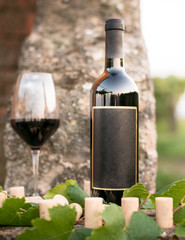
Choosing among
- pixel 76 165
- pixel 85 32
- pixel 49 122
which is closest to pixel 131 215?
pixel 49 122

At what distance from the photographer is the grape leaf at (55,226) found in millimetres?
614

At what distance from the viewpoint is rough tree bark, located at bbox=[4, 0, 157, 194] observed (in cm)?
139

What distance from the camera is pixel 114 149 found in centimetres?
94

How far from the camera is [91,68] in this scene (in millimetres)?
1438

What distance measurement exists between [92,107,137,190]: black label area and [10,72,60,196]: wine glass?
0.86 ft

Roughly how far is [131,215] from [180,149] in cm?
527

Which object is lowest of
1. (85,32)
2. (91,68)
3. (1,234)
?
(1,234)

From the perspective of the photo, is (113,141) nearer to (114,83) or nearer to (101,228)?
(114,83)

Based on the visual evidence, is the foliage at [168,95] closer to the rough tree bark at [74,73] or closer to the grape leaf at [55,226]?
the rough tree bark at [74,73]

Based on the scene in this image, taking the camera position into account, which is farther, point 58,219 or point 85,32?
point 85,32

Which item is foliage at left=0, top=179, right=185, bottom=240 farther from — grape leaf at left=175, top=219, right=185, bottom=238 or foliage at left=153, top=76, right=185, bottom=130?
foliage at left=153, top=76, right=185, bottom=130

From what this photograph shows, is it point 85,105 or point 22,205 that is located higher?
point 85,105

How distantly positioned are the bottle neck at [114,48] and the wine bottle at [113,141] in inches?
2.3

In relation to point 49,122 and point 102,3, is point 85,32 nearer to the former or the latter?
point 102,3
